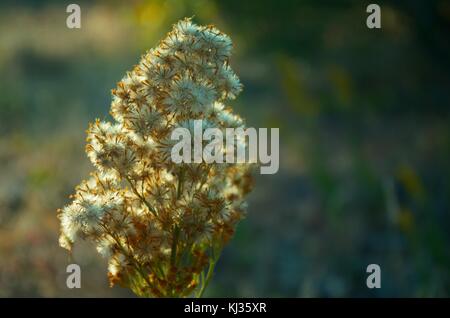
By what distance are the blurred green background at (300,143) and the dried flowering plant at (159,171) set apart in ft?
6.31

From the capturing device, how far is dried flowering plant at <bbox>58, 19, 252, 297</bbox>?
2.30 metres

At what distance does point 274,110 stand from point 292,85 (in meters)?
3.61

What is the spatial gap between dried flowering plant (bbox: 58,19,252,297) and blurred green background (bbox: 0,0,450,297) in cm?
192

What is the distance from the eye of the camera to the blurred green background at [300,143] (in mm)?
5141

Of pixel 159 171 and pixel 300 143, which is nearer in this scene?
pixel 159 171

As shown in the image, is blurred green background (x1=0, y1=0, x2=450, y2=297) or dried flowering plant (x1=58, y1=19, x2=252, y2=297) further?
blurred green background (x1=0, y1=0, x2=450, y2=297)

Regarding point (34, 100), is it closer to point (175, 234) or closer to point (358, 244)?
point (358, 244)

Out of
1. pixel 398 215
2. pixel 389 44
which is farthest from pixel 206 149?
pixel 389 44

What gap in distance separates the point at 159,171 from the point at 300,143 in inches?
207

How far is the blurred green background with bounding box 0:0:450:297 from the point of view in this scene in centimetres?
514

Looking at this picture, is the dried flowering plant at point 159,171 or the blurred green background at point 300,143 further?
the blurred green background at point 300,143

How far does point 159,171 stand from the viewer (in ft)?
7.91
